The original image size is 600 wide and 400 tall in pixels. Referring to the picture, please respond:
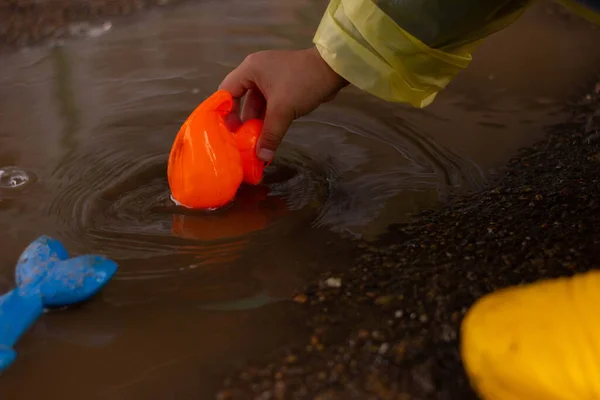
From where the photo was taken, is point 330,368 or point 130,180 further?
point 130,180

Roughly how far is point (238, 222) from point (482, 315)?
47 cm

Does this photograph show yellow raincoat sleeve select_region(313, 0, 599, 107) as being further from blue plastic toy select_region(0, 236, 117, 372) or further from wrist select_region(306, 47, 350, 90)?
blue plastic toy select_region(0, 236, 117, 372)

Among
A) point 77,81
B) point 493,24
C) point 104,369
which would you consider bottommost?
point 104,369

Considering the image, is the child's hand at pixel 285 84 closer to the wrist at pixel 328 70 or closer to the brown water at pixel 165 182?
the wrist at pixel 328 70

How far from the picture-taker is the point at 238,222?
1134 mm

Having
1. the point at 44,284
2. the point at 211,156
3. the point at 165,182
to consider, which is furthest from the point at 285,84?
the point at 44,284

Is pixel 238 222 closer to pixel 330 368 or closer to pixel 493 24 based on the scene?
pixel 330 368

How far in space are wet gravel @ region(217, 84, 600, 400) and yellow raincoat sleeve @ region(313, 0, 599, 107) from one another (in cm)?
27

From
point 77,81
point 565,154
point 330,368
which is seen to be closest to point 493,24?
point 565,154

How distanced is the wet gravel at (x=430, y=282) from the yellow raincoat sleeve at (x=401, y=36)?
0.89ft

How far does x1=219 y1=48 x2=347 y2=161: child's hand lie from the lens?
1081 mm

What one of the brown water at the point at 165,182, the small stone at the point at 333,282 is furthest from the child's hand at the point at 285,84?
the small stone at the point at 333,282

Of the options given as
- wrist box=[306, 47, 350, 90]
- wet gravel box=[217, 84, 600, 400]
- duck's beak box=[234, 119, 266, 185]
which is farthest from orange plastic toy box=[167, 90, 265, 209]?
wet gravel box=[217, 84, 600, 400]

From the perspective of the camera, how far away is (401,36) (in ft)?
3.48
